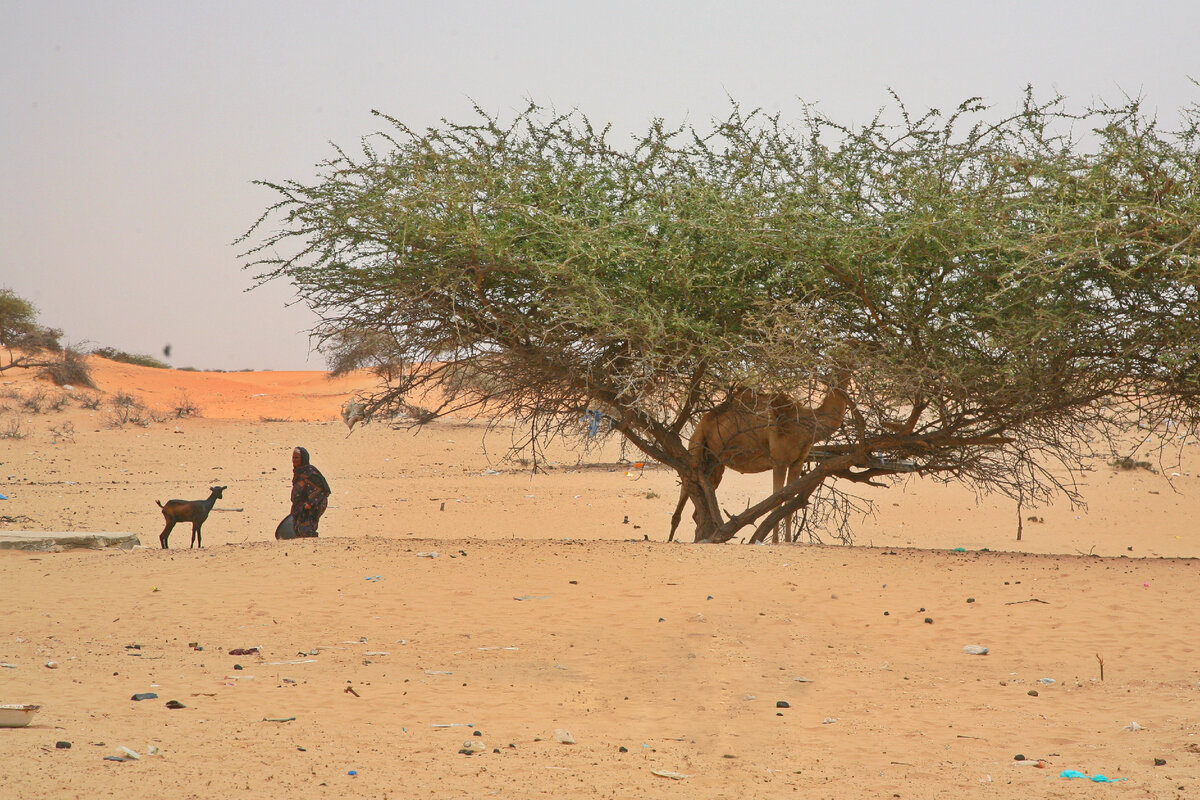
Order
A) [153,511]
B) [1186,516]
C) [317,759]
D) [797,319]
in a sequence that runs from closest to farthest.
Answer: [317,759]
[797,319]
[153,511]
[1186,516]

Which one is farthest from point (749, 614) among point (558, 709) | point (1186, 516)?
point (1186, 516)

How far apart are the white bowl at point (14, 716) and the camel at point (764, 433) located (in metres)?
7.27

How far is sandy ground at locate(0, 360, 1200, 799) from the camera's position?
15.3 ft

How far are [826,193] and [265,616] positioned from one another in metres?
6.12

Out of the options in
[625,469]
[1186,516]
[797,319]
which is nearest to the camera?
[797,319]

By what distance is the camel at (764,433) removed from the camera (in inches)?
440

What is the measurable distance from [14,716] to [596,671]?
324cm

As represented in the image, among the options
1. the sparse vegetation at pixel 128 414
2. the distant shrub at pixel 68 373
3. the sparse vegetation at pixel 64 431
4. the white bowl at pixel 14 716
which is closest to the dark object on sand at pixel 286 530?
the white bowl at pixel 14 716

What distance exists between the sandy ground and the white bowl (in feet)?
0.23

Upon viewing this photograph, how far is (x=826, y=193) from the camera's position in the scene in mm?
9961

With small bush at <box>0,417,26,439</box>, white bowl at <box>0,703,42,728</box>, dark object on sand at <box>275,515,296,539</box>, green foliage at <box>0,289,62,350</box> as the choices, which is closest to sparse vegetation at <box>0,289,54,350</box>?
green foliage at <box>0,289,62,350</box>

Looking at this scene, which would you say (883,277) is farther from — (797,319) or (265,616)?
(265,616)

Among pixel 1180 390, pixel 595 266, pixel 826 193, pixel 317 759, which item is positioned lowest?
pixel 317 759

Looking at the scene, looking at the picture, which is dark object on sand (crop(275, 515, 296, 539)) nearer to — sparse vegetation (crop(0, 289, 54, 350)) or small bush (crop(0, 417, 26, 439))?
small bush (crop(0, 417, 26, 439))
